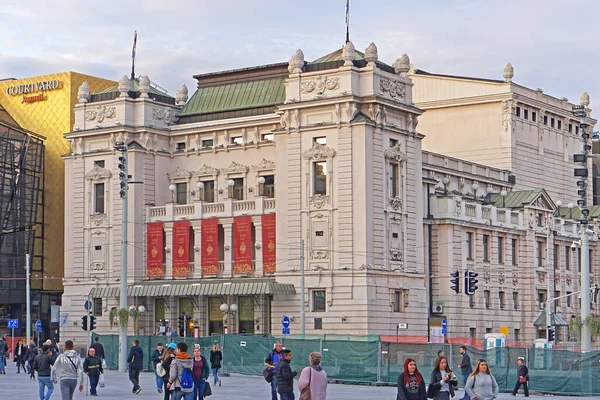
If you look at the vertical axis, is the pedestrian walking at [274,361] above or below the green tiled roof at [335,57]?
below

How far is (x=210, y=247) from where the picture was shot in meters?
84.8

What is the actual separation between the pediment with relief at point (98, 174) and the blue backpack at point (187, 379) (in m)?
59.1

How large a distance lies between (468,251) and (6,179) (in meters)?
40.5

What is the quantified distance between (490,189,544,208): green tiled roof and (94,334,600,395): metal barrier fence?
131 ft

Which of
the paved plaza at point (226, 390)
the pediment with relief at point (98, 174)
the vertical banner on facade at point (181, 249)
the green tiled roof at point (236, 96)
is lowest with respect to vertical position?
the paved plaza at point (226, 390)

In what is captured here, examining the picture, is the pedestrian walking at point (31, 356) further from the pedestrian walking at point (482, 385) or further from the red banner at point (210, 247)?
the pedestrian walking at point (482, 385)

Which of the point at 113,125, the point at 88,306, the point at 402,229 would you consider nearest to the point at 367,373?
the point at 88,306

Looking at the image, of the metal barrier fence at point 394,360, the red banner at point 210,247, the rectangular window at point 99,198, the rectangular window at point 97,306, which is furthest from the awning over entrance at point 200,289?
the metal barrier fence at point 394,360

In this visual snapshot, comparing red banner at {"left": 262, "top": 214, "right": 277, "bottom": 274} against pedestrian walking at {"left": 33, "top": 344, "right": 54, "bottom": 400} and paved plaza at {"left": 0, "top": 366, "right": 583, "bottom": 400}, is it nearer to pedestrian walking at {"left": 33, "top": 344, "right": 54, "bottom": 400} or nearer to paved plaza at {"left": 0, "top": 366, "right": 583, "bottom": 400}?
paved plaza at {"left": 0, "top": 366, "right": 583, "bottom": 400}

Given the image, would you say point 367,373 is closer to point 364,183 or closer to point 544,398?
point 544,398

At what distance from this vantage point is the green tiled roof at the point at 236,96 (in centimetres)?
8816

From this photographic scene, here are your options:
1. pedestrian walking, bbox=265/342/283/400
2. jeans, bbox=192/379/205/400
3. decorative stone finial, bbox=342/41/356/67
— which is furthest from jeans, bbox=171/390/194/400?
decorative stone finial, bbox=342/41/356/67

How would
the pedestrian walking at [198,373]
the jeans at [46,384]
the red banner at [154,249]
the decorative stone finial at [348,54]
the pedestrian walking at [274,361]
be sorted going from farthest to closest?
1. the red banner at [154,249]
2. the decorative stone finial at [348,54]
3. the jeans at [46,384]
4. the pedestrian walking at [274,361]
5. the pedestrian walking at [198,373]

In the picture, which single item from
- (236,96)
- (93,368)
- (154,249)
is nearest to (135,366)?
(93,368)
